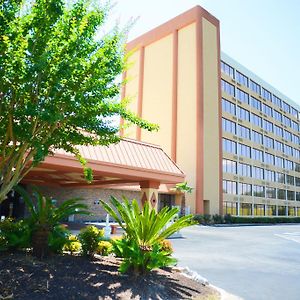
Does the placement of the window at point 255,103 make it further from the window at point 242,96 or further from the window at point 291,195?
the window at point 291,195

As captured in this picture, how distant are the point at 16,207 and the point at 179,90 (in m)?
29.4

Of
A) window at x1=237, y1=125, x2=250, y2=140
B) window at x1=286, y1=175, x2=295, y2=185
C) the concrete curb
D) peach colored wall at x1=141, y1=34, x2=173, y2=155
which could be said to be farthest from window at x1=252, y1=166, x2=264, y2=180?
the concrete curb

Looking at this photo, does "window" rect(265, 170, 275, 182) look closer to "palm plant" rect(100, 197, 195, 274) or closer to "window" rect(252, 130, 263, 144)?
"window" rect(252, 130, 263, 144)

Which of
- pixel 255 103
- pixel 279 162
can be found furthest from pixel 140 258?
pixel 279 162

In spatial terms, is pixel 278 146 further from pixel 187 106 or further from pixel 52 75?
pixel 52 75

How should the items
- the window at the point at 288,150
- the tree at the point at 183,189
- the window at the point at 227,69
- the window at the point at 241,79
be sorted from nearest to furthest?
the tree at the point at 183,189 < the window at the point at 227,69 < the window at the point at 241,79 < the window at the point at 288,150

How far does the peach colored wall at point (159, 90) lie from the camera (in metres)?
52.5

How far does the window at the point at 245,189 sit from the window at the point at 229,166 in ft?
10.3

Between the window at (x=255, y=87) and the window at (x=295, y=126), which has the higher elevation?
the window at (x=255, y=87)

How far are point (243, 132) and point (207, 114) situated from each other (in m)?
12.3

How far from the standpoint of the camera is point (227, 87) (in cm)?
5609


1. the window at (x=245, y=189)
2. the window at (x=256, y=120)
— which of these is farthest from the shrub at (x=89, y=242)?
the window at (x=256, y=120)

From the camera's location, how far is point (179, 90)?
5172 cm

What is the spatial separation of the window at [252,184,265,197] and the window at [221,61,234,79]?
19.3 meters
